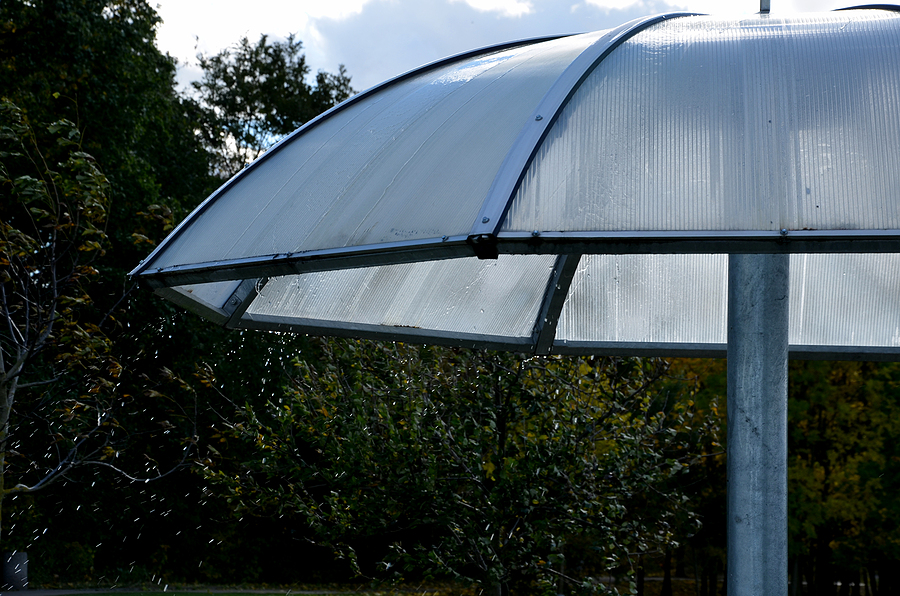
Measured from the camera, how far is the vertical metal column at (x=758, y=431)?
257 cm

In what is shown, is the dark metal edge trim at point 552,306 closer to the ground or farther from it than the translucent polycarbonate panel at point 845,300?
closer to the ground

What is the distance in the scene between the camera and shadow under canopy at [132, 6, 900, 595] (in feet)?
5.97

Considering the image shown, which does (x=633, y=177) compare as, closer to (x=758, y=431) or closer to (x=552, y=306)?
(x=758, y=431)

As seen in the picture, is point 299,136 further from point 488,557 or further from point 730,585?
point 488,557

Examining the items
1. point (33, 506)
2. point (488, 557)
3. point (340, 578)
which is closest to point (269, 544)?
point (340, 578)

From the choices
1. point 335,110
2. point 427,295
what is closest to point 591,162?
point 335,110

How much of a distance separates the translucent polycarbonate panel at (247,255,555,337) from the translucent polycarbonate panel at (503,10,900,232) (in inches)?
79.2

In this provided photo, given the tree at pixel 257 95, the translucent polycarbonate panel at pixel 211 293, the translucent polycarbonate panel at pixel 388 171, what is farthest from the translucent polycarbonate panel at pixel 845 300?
the tree at pixel 257 95

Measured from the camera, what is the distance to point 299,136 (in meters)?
3.11

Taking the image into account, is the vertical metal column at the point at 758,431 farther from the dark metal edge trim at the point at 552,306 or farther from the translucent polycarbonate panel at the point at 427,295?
the translucent polycarbonate panel at the point at 427,295

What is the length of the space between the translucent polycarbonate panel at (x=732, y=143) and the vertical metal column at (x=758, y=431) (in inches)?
25.6

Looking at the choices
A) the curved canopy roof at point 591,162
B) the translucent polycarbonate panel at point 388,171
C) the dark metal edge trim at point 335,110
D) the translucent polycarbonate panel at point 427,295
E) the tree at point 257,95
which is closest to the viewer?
the curved canopy roof at point 591,162

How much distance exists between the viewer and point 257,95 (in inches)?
1045

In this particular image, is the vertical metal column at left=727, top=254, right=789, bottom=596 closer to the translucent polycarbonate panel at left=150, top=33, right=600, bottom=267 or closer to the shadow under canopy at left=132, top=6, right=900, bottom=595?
the shadow under canopy at left=132, top=6, right=900, bottom=595
